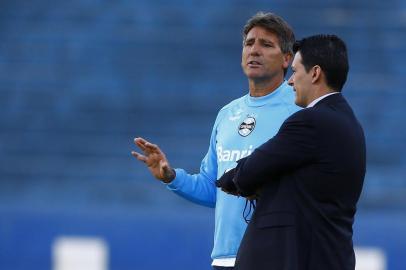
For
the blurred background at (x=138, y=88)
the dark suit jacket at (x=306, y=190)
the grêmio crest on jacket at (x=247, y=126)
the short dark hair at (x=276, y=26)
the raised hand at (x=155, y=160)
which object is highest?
the blurred background at (x=138, y=88)

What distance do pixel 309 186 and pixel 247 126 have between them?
824 millimetres

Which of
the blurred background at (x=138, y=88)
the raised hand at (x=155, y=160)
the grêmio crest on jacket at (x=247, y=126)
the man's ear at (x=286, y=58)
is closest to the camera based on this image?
the raised hand at (x=155, y=160)

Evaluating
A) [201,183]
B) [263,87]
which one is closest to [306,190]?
[263,87]

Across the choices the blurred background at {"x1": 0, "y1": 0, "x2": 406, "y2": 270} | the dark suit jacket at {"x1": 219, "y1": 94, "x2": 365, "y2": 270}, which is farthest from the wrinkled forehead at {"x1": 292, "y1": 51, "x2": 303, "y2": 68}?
the blurred background at {"x1": 0, "y1": 0, "x2": 406, "y2": 270}

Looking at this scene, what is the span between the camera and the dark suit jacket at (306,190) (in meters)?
3.30

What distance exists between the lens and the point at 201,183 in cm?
427

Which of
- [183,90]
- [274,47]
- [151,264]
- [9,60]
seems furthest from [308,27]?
[274,47]

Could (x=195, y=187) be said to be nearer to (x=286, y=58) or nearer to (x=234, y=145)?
(x=234, y=145)

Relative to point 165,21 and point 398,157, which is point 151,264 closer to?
point 398,157

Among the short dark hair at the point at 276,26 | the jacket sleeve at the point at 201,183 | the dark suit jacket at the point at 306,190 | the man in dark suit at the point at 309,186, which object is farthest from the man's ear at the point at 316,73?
the jacket sleeve at the point at 201,183

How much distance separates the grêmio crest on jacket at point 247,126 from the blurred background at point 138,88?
14.5ft

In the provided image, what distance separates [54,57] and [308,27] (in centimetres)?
280

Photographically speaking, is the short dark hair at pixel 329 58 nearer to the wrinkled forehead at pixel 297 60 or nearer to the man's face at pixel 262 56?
the wrinkled forehead at pixel 297 60

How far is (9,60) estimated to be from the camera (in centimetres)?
1082
